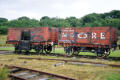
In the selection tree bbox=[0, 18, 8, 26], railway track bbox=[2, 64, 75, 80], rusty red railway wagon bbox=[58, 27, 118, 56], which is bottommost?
railway track bbox=[2, 64, 75, 80]

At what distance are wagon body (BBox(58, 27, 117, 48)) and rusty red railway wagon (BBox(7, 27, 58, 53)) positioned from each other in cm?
186

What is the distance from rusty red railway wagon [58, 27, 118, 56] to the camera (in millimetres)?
12280

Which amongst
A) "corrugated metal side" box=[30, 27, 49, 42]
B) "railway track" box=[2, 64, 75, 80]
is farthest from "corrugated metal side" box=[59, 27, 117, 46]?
"railway track" box=[2, 64, 75, 80]

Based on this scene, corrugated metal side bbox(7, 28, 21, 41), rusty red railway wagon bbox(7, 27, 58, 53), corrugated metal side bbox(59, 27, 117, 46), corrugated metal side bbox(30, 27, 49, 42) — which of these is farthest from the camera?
corrugated metal side bbox(7, 28, 21, 41)

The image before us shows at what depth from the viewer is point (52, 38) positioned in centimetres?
1659

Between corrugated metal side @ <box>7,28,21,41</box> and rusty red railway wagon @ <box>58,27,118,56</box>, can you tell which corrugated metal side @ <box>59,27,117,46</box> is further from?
corrugated metal side @ <box>7,28,21,41</box>

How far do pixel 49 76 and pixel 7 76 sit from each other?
2003 mm

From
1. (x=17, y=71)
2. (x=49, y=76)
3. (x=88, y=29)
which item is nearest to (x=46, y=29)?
(x=88, y=29)

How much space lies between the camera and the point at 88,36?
43.2 feet

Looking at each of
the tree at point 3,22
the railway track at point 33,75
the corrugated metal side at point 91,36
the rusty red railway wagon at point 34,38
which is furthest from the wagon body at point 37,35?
the tree at point 3,22

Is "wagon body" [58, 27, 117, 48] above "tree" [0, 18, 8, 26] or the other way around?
the other way around

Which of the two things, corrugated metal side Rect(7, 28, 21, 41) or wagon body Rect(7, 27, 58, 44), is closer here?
wagon body Rect(7, 27, 58, 44)

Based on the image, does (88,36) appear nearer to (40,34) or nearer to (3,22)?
(40,34)

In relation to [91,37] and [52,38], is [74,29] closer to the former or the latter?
[91,37]
